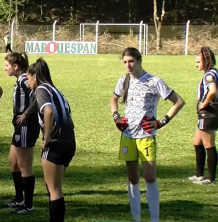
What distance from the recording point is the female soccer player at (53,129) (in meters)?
5.99

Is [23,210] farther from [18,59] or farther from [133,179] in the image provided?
[18,59]

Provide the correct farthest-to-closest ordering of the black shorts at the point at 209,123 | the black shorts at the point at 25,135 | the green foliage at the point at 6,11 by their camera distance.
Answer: the green foliage at the point at 6,11 → the black shorts at the point at 209,123 → the black shorts at the point at 25,135

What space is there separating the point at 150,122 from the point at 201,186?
2.75m

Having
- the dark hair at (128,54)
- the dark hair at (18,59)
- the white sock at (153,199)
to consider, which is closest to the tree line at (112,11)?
the dark hair at (18,59)

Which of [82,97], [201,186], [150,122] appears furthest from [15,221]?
[82,97]

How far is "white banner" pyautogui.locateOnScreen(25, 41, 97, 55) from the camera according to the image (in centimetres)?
4312

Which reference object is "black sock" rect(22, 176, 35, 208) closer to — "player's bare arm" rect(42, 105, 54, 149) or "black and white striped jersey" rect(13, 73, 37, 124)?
"black and white striped jersey" rect(13, 73, 37, 124)

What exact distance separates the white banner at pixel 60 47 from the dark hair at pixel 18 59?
36.0 meters

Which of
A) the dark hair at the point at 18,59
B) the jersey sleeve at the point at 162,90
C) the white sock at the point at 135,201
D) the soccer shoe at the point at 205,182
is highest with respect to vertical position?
the dark hair at the point at 18,59

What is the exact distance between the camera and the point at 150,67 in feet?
104

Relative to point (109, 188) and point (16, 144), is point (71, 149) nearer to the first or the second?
point (16, 144)

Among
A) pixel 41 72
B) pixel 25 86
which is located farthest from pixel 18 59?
pixel 41 72

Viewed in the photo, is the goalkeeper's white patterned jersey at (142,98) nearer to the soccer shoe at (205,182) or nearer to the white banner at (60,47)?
the soccer shoe at (205,182)

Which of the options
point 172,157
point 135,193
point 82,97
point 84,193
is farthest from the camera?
point 82,97
